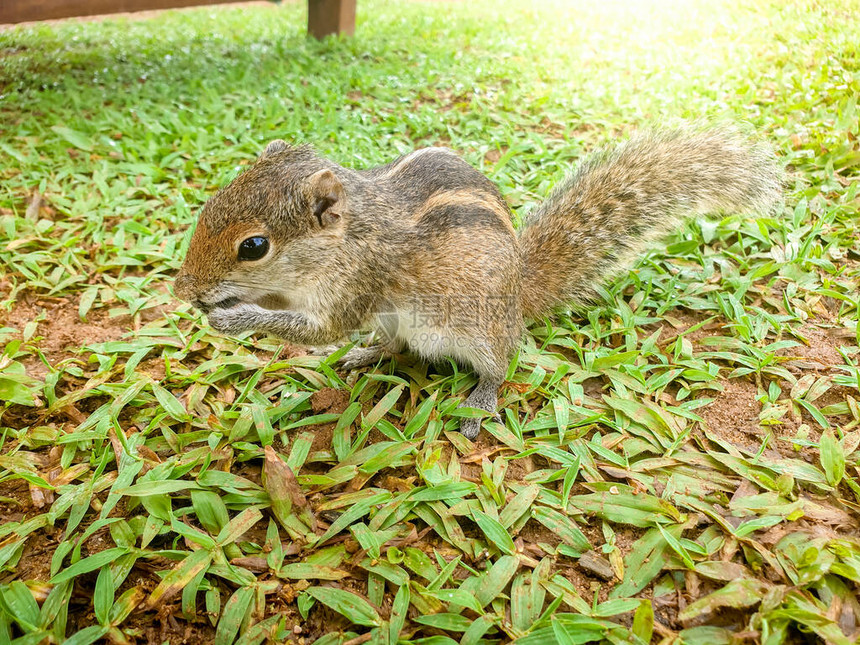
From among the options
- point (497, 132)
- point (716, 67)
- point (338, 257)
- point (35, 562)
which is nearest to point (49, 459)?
point (35, 562)

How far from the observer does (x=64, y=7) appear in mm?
4590

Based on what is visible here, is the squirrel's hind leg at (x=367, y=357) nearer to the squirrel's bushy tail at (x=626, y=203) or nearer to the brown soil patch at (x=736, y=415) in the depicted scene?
the squirrel's bushy tail at (x=626, y=203)

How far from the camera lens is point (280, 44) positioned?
6016 millimetres

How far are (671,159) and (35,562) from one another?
276cm

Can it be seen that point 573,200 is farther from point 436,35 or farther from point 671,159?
point 436,35

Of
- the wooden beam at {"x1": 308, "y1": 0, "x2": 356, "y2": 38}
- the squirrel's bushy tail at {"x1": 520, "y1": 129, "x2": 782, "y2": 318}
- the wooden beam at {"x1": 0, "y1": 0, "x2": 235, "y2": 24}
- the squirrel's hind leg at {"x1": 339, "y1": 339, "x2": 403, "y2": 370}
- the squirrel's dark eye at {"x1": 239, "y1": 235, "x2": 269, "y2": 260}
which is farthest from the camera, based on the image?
the wooden beam at {"x1": 308, "y1": 0, "x2": 356, "y2": 38}

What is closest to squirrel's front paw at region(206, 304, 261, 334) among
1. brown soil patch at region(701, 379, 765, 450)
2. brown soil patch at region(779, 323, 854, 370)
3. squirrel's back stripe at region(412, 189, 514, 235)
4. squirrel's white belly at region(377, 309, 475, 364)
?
squirrel's white belly at region(377, 309, 475, 364)

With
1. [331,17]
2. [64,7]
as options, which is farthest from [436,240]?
[331,17]

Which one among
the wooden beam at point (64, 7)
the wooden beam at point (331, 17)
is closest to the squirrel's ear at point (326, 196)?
the wooden beam at point (64, 7)

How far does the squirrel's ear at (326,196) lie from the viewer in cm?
193

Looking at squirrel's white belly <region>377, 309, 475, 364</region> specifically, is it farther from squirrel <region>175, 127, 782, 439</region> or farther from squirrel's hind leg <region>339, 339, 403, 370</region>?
squirrel's hind leg <region>339, 339, 403, 370</region>

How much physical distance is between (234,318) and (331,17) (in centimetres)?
533

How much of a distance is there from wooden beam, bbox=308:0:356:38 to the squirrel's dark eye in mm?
5120

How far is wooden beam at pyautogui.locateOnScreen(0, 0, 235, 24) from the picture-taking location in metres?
4.35
